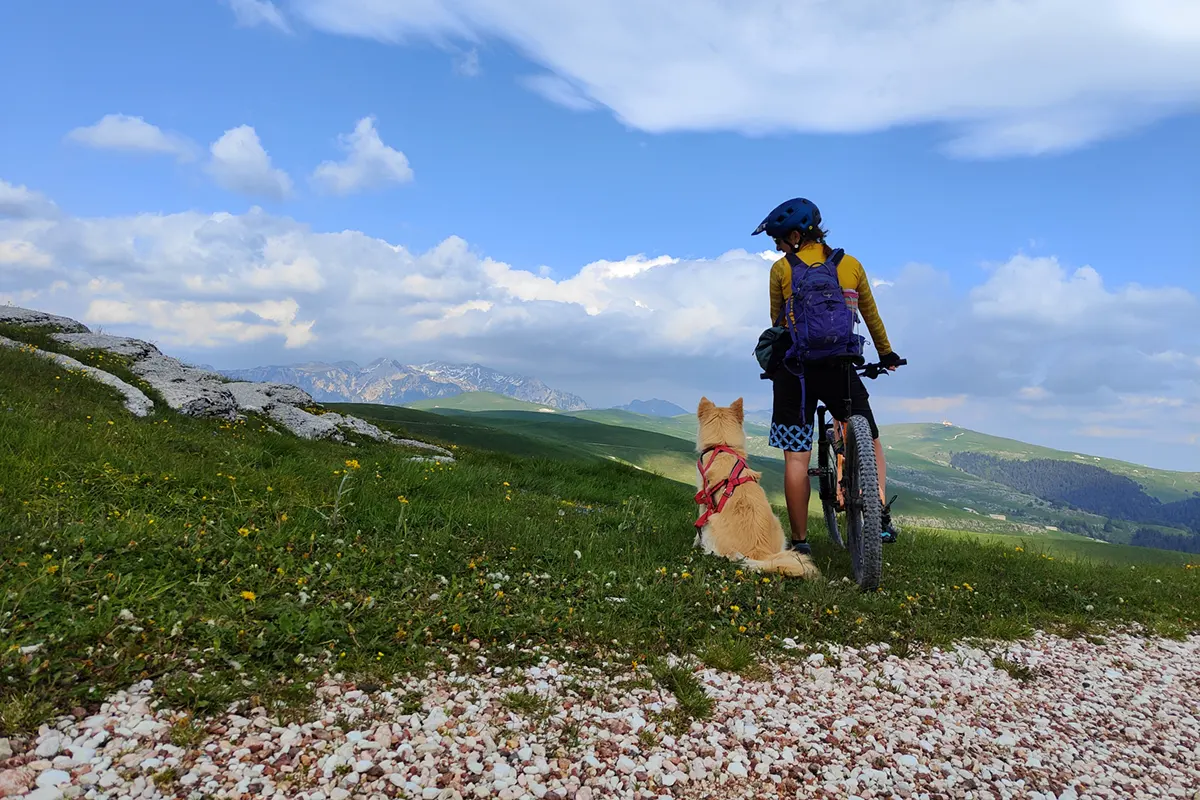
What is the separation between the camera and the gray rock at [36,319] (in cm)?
2314

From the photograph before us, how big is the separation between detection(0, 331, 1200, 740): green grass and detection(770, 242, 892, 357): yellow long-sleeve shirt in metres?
3.43

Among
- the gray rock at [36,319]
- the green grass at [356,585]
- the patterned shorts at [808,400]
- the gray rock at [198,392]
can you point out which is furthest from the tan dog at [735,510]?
the gray rock at [36,319]

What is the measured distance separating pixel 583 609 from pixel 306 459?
6447mm

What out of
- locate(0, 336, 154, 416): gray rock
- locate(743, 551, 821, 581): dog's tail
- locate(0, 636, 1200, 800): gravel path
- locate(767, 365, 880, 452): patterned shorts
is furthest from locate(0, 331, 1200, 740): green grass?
locate(0, 336, 154, 416): gray rock

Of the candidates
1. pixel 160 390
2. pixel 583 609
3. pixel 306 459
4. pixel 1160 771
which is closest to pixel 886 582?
pixel 1160 771

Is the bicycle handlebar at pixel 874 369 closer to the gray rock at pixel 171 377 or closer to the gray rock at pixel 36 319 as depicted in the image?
the gray rock at pixel 171 377

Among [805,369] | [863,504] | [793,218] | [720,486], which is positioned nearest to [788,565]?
[863,504]

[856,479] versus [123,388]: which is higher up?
[856,479]

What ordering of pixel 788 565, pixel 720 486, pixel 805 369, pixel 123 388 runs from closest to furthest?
1. pixel 788 565
2. pixel 805 369
3. pixel 720 486
4. pixel 123 388

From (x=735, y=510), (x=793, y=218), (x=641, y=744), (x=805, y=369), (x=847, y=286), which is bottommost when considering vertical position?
(x=641, y=744)

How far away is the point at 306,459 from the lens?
1014 cm

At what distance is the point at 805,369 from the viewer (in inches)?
315

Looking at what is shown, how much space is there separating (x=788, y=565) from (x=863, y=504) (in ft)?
3.88

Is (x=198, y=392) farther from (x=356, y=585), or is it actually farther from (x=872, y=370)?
(x=872, y=370)
